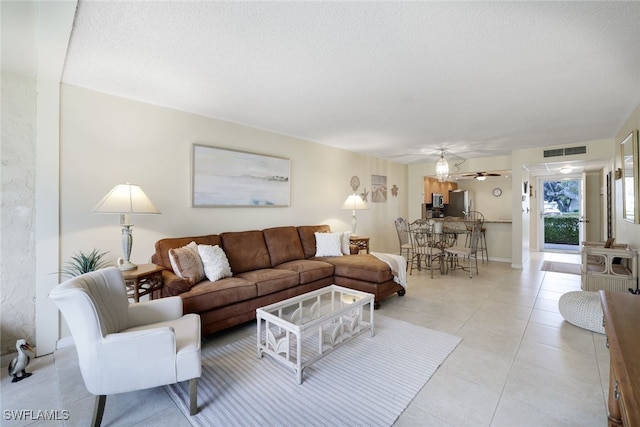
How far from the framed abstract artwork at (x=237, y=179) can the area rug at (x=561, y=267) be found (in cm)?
532

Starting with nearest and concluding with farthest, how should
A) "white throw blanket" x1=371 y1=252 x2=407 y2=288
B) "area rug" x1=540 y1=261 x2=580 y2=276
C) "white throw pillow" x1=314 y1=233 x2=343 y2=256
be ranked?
1. "white throw blanket" x1=371 y1=252 x2=407 y2=288
2. "white throw pillow" x1=314 y1=233 x2=343 y2=256
3. "area rug" x1=540 y1=261 x2=580 y2=276

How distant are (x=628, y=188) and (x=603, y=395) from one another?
9.14 feet

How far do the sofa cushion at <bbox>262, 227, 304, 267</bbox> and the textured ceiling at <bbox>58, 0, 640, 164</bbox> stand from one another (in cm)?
152

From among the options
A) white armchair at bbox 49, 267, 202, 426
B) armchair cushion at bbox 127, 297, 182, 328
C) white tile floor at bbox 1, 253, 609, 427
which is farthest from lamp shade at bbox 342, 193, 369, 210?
white armchair at bbox 49, 267, 202, 426

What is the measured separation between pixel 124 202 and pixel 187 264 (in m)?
0.77

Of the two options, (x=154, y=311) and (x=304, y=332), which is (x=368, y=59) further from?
(x=154, y=311)

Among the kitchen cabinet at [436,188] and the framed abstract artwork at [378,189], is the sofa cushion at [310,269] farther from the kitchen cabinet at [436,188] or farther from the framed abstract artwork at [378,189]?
the kitchen cabinet at [436,188]

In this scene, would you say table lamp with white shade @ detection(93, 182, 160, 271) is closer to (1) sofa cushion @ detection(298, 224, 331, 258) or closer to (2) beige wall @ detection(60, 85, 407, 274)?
(2) beige wall @ detection(60, 85, 407, 274)

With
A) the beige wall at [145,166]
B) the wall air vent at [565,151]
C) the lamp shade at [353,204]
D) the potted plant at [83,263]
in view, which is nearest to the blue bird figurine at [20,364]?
the potted plant at [83,263]

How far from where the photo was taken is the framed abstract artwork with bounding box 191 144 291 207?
3434mm

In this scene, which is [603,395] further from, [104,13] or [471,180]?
[471,180]

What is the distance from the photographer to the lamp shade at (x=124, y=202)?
233 cm

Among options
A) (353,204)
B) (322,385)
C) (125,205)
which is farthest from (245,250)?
(353,204)

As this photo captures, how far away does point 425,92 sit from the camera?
2760mm
